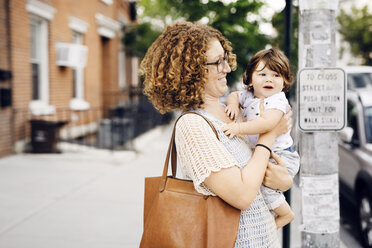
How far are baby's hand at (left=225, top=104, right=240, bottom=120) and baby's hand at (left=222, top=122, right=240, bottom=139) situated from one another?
15cm

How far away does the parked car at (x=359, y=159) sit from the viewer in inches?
197

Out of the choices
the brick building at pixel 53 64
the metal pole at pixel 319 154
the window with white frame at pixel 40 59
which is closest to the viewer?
the metal pole at pixel 319 154

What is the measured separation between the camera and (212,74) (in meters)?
1.80

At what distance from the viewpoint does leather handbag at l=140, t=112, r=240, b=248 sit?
162 centimetres

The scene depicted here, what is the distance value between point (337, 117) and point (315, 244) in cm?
83

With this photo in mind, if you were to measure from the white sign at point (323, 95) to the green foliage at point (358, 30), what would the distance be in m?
21.6

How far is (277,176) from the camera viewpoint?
1790 millimetres

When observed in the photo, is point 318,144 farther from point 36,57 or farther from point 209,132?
point 36,57

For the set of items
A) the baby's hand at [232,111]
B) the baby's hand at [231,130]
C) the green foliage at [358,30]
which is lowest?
the baby's hand at [231,130]

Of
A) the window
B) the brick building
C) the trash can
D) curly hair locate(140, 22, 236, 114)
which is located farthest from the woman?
the window

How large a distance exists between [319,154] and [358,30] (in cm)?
2273

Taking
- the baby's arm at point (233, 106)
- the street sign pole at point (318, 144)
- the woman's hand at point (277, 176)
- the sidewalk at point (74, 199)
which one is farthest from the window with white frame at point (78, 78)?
the woman's hand at point (277, 176)

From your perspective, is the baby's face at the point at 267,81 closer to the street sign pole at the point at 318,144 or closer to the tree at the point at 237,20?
the street sign pole at the point at 318,144

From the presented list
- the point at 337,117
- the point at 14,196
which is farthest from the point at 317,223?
the point at 14,196
